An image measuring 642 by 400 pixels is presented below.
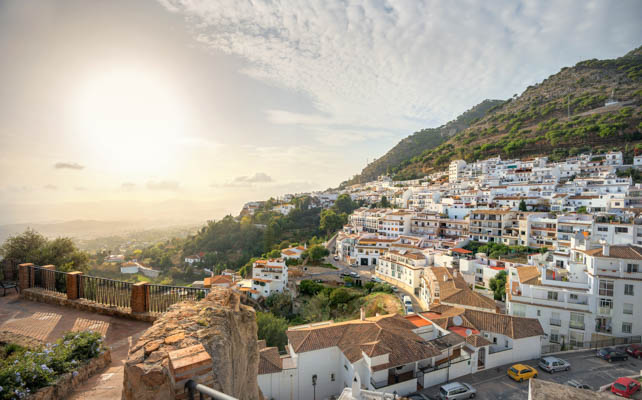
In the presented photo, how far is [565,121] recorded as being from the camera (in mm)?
71938

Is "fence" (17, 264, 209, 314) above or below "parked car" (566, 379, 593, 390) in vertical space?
above

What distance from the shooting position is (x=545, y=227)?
34125mm

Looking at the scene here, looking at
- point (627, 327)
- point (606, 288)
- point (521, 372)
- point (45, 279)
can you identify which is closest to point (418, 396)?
point (521, 372)

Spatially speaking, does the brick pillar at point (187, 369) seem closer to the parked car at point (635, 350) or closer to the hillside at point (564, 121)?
the parked car at point (635, 350)

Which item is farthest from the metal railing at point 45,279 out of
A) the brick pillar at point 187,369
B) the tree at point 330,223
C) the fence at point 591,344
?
the tree at point 330,223

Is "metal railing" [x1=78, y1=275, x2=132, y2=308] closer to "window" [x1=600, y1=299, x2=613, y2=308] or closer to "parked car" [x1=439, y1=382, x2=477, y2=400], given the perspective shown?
"parked car" [x1=439, y1=382, x2=477, y2=400]

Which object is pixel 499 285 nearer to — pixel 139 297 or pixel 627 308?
pixel 627 308

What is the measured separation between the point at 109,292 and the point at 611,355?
24247 mm

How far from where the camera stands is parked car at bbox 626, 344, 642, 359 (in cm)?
1636

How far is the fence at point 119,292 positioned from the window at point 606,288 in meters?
23.7

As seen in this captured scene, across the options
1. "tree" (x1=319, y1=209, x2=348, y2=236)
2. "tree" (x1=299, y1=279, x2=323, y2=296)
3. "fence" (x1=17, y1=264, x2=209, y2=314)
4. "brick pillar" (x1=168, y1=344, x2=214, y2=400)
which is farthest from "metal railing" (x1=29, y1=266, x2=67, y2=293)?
"tree" (x1=319, y1=209, x2=348, y2=236)

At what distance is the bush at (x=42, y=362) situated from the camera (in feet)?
12.2

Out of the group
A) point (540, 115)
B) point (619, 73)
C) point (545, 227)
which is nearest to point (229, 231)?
point (545, 227)

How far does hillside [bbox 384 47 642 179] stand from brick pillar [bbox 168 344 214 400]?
7542 centimetres
